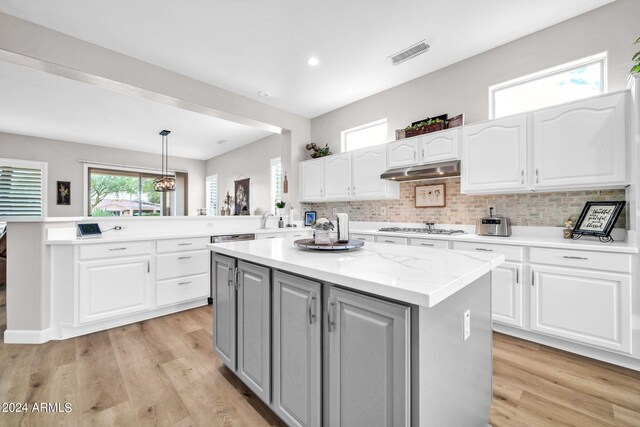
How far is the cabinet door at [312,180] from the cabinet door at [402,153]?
132 cm

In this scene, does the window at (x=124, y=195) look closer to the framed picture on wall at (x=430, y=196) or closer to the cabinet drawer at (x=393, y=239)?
the cabinet drawer at (x=393, y=239)

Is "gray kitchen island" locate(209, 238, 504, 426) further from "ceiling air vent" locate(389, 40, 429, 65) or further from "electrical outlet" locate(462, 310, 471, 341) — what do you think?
"ceiling air vent" locate(389, 40, 429, 65)

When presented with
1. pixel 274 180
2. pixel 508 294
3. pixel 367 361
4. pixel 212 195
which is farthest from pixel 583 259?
pixel 212 195

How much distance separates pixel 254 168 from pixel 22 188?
4.78 m

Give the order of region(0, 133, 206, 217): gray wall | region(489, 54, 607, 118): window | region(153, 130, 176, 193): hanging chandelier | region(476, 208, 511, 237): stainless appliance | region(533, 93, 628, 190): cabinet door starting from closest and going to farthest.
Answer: region(533, 93, 628, 190): cabinet door, region(489, 54, 607, 118): window, region(476, 208, 511, 237): stainless appliance, region(0, 133, 206, 217): gray wall, region(153, 130, 176, 193): hanging chandelier

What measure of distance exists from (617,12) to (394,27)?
6.24ft

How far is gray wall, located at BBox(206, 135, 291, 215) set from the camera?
6.42m

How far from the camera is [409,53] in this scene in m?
3.23

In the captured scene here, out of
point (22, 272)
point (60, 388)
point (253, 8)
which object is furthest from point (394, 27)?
point (22, 272)

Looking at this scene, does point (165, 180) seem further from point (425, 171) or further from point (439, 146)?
point (439, 146)

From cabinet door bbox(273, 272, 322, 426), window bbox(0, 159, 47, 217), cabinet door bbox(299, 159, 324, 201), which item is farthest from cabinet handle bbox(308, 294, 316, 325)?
window bbox(0, 159, 47, 217)

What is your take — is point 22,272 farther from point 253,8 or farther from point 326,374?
point 253,8

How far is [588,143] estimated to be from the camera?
2.34m

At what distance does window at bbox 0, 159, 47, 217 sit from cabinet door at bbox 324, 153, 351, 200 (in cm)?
621
